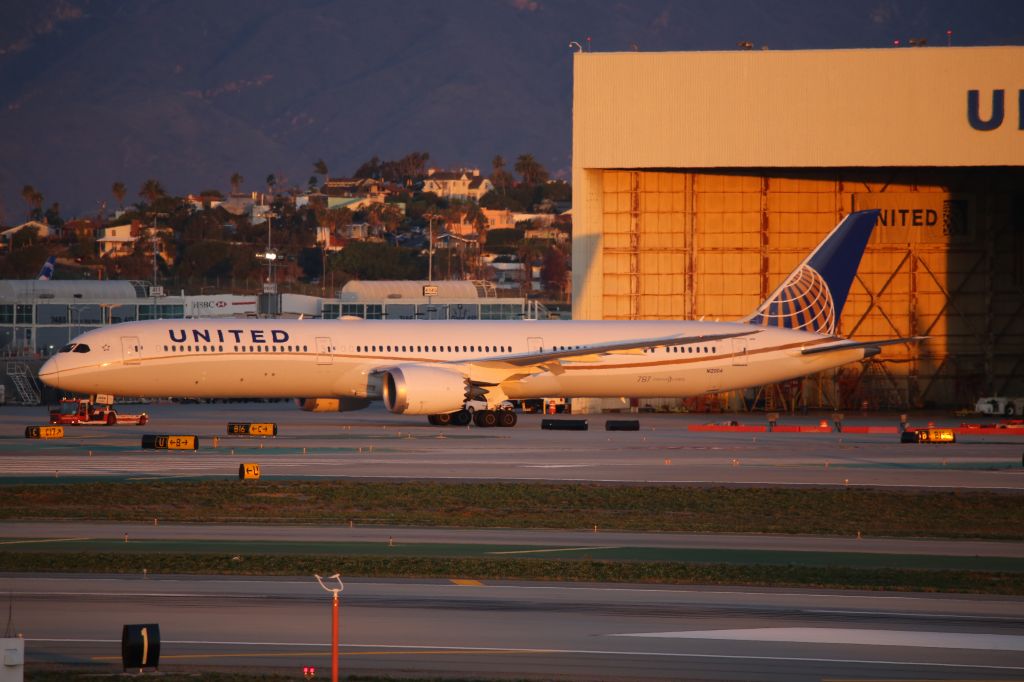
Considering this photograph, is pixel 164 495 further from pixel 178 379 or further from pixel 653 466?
pixel 178 379

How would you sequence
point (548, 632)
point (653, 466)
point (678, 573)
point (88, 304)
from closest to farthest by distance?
1. point (548, 632)
2. point (678, 573)
3. point (653, 466)
4. point (88, 304)

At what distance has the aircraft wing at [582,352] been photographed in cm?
4853

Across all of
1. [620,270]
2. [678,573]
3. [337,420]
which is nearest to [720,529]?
[678,573]

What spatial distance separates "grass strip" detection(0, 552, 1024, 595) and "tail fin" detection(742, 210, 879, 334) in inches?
1379

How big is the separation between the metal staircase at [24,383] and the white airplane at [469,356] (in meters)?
21.0

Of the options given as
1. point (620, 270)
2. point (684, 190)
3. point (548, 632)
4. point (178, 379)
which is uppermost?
point (684, 190)

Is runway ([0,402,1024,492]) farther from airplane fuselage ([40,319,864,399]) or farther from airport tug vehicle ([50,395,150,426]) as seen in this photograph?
airplane fuselage ([40,319,864,399])

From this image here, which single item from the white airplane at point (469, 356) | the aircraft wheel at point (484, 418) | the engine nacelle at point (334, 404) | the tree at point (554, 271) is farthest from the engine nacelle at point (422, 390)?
the tree at point (554, 271)

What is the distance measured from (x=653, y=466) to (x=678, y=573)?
15.5 m

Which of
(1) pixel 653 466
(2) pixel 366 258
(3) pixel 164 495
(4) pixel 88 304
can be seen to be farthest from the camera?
(2) pixel 366 258

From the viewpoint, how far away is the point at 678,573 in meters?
20.2

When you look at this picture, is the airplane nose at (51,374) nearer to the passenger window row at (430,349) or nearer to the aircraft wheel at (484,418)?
the passenger window row at (430,349)

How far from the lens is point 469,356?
49.6 metres

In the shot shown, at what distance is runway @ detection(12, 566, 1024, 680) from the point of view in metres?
14.9
